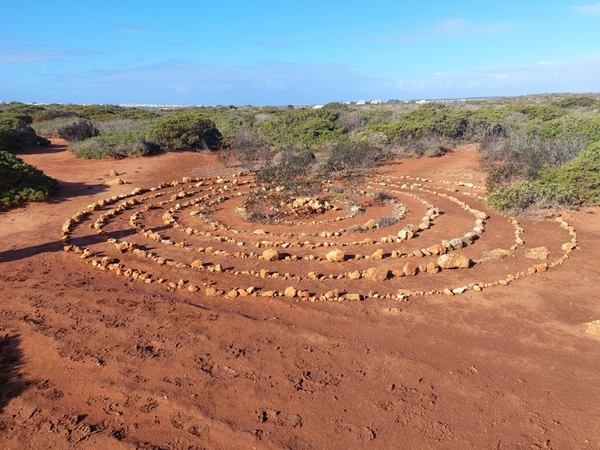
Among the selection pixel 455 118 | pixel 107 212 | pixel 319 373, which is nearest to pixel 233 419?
pixel 319 373

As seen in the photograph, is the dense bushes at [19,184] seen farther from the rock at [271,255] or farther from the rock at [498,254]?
the rock at [498,254]

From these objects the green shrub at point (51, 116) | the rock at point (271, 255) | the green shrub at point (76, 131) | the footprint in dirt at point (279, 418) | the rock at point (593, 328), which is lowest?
the rock at point (593, 328)

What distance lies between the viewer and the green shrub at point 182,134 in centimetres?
2587

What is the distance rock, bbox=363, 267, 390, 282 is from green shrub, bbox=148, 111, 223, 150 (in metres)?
20.1

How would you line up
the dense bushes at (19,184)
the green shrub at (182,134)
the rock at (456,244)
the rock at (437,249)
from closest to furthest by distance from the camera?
1. the rock at (437,249)
2. the rock at (456,244)
3. the dense bushes at (19,184)
4. the green shrub at (182,134)

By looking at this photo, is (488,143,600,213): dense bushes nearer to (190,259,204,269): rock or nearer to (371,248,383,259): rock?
(371,248,383,259): rock

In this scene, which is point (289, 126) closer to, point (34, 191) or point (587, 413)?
point (34, 191)

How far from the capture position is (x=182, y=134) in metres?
26.3

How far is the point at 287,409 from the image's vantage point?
4844mm

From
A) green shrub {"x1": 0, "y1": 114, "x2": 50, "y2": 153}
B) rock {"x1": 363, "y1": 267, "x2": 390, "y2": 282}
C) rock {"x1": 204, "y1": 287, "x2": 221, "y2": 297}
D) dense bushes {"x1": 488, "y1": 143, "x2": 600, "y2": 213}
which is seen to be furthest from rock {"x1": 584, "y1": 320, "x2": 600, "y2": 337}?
green shrub {"x1": 0, "y1": 114, "x2": 50, "y2": 153}

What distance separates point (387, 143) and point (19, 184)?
62.4ft

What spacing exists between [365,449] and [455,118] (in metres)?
28.8

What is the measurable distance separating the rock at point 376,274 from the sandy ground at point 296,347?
0.27m

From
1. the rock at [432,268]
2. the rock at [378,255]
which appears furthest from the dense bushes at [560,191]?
the rock at [378,255]
